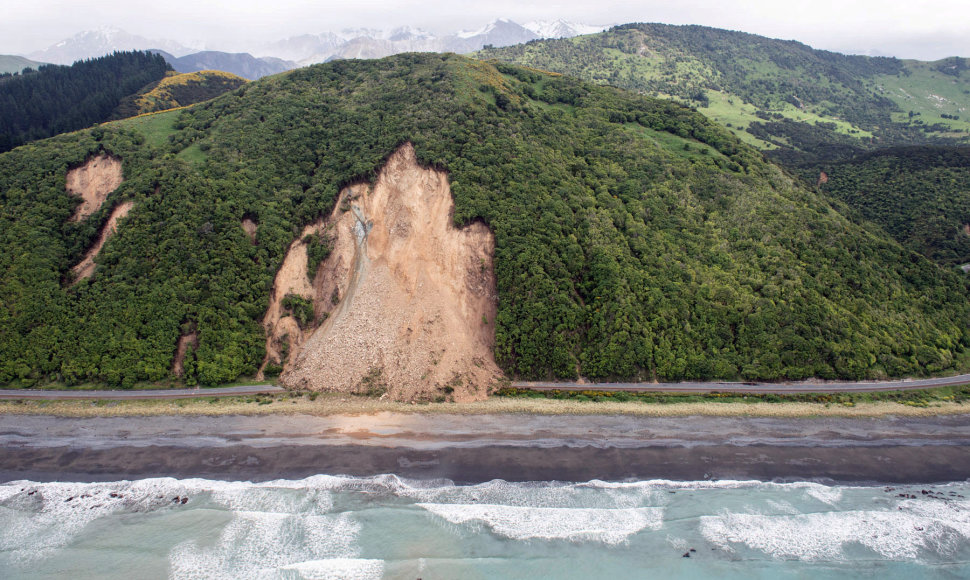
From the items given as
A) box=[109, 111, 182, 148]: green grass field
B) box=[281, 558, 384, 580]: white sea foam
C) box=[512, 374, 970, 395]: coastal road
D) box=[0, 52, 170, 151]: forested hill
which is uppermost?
box=[0, 52, 170, 151]: forested hill

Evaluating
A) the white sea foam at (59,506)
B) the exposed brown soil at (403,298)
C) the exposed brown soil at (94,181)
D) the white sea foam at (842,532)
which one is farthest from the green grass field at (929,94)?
the white sea foam at (59,506)

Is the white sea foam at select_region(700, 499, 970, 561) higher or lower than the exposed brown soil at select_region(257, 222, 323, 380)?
lower

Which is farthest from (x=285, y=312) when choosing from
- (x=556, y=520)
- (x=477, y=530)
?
(x=556, y=520)

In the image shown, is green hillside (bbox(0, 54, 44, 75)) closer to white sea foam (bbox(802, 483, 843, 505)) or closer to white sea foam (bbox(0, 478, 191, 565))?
white sea foam (bbox(0, 478, 191, 565))

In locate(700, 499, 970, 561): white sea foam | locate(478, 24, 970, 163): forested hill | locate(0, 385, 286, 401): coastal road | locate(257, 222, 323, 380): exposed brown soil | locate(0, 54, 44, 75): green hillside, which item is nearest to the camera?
locate(700, 499, 970, 561): white sea foam

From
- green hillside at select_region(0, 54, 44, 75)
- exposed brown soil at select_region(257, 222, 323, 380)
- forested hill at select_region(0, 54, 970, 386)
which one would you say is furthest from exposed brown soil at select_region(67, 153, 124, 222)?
green hillside at select_region(0, 54, 44, 75)

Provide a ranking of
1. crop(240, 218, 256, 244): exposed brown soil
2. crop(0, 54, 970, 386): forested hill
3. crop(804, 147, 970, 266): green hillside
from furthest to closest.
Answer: crop(804, 147, 970, 266): green hillside, crop(240, 218, 256, 244): exposed brown soil, crop(0, 54, 970, 386): forested hill

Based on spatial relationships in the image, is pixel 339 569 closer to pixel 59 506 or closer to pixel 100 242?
pixel 59 506

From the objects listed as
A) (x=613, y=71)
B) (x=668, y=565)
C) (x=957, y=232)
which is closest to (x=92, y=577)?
(x=668, y=565)
